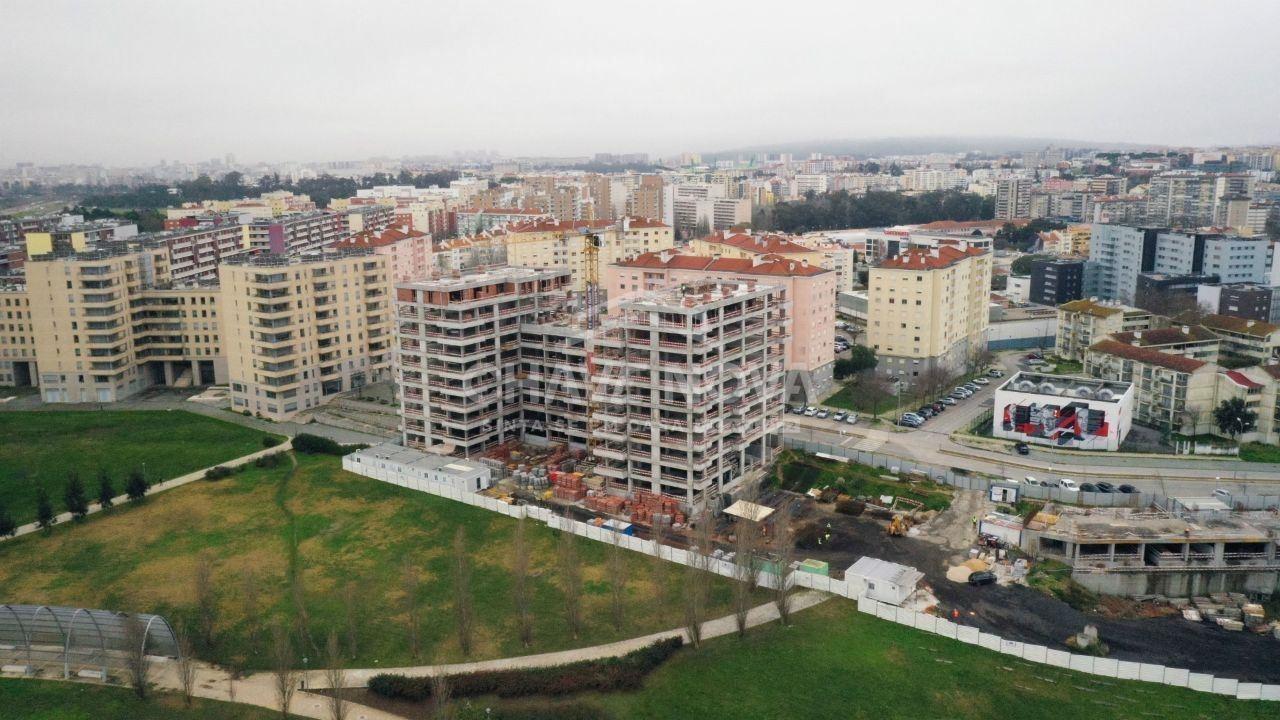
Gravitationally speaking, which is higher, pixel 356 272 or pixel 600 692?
pixel 356 272

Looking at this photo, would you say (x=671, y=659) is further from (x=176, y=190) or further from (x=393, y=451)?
(x=176, y=190)

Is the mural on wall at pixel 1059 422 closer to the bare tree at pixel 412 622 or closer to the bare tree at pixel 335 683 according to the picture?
the bare tree at pixel 412 622

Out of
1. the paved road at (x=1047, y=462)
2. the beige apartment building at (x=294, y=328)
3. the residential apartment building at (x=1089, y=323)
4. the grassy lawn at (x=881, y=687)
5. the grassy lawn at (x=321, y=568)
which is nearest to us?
the grassy lawn at (x=881, y=687)

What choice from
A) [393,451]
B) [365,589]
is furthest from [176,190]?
[365,589]

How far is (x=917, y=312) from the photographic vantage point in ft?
156

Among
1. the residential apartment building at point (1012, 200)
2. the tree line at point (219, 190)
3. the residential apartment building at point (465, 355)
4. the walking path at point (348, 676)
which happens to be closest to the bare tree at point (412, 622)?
the walking path at point (348, 676)

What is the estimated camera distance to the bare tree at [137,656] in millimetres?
21875

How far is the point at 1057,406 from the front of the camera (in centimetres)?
3828

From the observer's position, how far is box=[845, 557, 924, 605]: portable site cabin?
25.8m

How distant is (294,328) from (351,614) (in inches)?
882

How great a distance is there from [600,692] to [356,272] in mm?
30049

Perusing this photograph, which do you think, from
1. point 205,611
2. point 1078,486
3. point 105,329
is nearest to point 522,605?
point 205,611

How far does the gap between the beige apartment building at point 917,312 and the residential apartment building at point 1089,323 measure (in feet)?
23.0

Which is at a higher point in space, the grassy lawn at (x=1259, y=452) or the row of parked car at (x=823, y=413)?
the row of parked car at (x=823, y=413)
